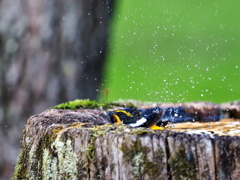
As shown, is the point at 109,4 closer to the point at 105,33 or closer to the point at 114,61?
the point at 105,33

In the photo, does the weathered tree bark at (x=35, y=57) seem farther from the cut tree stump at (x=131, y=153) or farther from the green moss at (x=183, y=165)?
the green moss at (x=183, y=165)

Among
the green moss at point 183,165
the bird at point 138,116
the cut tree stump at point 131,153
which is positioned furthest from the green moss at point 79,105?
the green moss at point 183,165

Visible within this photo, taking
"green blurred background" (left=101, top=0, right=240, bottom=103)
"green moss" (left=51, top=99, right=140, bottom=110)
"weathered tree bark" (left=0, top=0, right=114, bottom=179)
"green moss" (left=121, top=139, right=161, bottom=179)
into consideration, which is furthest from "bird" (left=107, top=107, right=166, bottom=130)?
"green blurred background" (left=101, top=0, right=240, bottom=103)

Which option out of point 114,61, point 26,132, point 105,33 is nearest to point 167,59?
point 114,61

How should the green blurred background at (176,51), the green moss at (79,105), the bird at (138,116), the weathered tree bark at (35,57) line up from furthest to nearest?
the green blurred background at (176,51)
the weathered tree bark at (35,57)
the green moss at (79,105)
the bird at (138,116)

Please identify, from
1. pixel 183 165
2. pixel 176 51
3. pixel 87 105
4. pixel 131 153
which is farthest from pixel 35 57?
pixel 176 51

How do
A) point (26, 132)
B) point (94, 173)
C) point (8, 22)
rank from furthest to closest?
point (8, 22)
point (26, 132)
point (94, 173)
